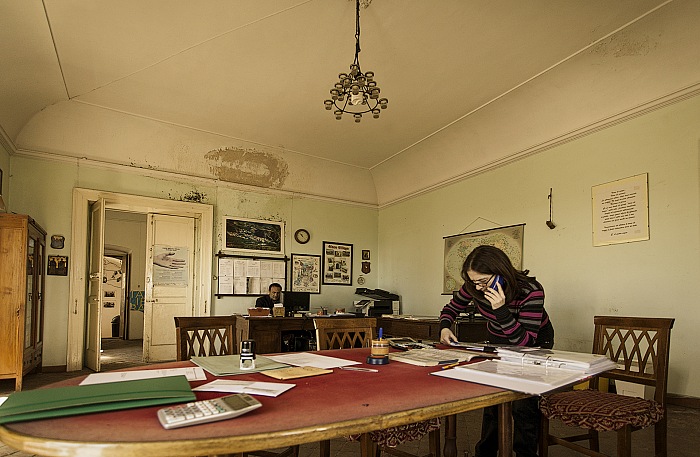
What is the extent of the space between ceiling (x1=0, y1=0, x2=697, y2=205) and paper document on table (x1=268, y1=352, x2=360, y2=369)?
10.6 ft

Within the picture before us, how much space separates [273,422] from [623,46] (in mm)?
5096

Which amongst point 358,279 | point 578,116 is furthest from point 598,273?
point 358,279

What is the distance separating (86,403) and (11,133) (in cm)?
615

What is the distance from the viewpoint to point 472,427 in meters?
3.83

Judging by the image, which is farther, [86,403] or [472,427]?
[472,427]

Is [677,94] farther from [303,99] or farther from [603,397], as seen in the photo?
[303,99]

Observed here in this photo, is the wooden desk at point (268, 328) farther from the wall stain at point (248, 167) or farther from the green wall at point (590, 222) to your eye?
the wall stain at point (248, 167)

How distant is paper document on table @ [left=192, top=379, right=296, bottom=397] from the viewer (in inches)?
56.8

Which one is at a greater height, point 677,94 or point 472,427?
point 677,94

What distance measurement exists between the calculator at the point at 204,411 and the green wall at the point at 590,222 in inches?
183

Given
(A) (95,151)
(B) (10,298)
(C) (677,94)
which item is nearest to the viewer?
(C) (677,94)

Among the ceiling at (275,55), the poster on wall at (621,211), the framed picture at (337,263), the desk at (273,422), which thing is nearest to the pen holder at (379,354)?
the desk at (273,422)

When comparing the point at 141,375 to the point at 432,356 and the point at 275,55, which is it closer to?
the point at 432,356

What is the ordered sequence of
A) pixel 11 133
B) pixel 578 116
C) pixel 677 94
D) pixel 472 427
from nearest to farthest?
1. pixel 472 427
2. pixel 677 94
3. pixel 578 116
4. pixel 11 133
